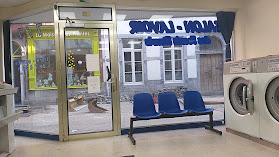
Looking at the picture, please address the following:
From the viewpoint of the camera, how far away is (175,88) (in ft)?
16.0

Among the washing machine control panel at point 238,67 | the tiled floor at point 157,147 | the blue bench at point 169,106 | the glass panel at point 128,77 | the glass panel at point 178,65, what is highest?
the glass panel at point 178,65

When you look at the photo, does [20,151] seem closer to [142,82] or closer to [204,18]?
[142,82]

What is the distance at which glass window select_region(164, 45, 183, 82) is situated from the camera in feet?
15.5

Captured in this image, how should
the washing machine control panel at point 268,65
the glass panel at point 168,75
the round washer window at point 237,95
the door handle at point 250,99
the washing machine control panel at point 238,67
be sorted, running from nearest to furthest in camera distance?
1. the washing machine control panel at point 268,65
2. the door handle at point 250,99
3. the washing machine control panel at point 238,67
4. the round washer window at point 237,95
5. the glass panel at point 168,75

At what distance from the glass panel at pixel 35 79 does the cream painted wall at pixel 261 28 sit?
397 cm

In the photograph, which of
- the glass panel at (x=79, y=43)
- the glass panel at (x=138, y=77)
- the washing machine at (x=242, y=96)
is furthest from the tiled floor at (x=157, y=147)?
the glass panel at (x=79, y=43)

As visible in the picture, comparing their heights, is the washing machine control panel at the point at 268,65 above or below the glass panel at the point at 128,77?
above

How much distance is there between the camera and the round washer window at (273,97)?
10.2 ft

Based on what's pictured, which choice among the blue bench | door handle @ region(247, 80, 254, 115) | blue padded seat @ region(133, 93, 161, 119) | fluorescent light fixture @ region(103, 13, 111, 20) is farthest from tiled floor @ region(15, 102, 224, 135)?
fluorescent light fixture @ region(103, 13, 111, 20)

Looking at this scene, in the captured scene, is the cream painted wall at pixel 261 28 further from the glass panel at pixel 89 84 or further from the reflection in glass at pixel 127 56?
the glass panel at pixel 89 84

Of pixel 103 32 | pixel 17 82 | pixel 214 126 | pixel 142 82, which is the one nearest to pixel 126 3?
pixel 103 32

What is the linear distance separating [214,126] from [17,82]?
4264 millimetres

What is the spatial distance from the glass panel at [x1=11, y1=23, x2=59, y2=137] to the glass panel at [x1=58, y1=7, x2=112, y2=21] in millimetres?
365

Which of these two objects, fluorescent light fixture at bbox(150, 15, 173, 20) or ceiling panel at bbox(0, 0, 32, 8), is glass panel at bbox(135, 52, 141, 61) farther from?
ceiling panel at bbox(0, 0, 32, 8)
